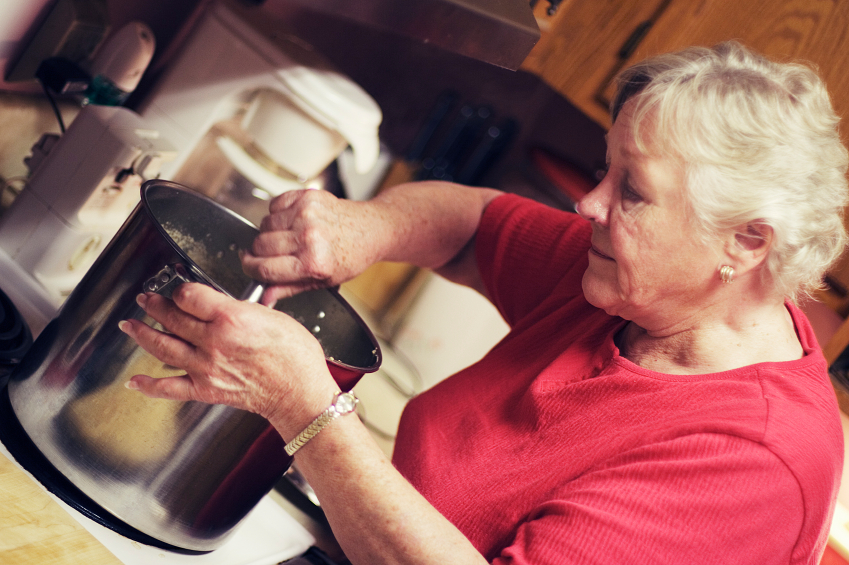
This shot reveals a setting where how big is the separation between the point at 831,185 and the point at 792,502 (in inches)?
12.1

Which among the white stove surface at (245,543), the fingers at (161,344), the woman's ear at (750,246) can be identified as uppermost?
the woman's ear at (750,246)

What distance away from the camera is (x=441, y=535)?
60 centimetres

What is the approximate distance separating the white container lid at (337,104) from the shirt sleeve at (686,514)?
24.1 inches

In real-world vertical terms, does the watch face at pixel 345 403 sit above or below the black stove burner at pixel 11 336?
above

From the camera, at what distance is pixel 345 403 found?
1.94 ft

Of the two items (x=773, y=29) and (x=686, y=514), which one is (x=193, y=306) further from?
(x=773, y=29)

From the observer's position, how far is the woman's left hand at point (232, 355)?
542mm

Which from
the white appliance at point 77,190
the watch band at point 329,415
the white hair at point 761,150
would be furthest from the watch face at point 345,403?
the white appliance at point 77,190

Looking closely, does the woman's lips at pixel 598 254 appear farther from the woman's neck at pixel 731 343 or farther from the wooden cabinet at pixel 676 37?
the wooden cabinet at pixel 676 37

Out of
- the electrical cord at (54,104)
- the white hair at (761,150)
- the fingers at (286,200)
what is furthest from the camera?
the electrical cord at (54,104)

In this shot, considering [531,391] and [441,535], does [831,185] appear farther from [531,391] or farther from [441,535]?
[441,535]

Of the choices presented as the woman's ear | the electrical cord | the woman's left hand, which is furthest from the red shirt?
the electrical cord

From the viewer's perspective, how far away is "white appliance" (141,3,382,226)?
971mm

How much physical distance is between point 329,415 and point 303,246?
22 centimetres
